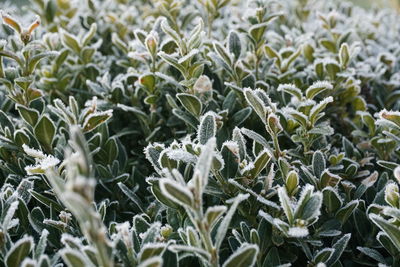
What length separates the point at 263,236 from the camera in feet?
5.20

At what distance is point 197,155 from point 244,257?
42 centimetres

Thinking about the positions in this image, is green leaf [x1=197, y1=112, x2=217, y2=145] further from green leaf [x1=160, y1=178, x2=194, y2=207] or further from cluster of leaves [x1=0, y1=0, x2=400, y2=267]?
green leaf [x1=160, y1=178, x2=194, y2=207]

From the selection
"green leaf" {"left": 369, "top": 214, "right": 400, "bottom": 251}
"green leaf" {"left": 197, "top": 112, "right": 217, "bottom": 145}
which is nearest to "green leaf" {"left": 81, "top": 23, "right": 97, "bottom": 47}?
"green leaf" {"left": 197, "top": 112, "right": 217, "bottom": 145}

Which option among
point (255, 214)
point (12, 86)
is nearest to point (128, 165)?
point (12, 86)

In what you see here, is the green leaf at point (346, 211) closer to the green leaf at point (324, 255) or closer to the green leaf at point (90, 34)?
the green leaf at point (324, 255)

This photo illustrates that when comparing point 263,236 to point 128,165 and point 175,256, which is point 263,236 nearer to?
point 175,256

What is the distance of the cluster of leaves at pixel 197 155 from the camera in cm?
135

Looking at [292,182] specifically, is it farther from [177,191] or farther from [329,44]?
[329,44]

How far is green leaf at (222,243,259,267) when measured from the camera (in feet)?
4.23

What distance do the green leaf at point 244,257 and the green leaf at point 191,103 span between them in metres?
0.76

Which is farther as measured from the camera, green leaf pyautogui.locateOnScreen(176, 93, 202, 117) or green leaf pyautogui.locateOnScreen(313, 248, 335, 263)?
green leaf pyautogui.locateOnScreen(176, 93, 202, 117)

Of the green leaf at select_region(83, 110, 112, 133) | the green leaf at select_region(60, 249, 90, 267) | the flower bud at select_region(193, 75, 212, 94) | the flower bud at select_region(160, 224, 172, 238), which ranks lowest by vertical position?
the flower bud at select_region(160, 224, 172, 238)

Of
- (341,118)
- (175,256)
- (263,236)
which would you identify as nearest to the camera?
(175,256)

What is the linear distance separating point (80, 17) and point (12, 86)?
3.57ft
